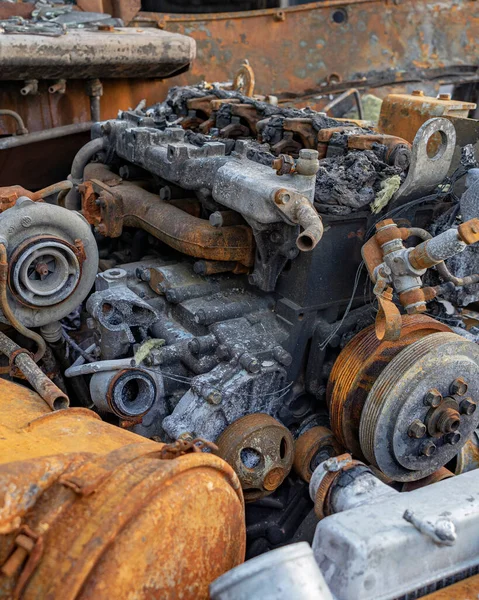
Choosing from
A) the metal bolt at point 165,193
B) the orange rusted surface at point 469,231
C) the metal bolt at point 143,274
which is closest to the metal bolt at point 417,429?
the orange rusted surface at point 469,231

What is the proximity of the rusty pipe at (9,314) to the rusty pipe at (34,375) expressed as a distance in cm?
8

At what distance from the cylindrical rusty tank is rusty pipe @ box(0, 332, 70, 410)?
0.57 metres

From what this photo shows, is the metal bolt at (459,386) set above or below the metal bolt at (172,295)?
below

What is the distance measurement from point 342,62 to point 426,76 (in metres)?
0.99

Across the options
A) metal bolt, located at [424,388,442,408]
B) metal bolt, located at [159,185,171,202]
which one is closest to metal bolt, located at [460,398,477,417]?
metal bolt, located at [424,388,442,408]

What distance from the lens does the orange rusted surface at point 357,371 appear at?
2766 millimetres

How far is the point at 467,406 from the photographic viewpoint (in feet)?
8.91

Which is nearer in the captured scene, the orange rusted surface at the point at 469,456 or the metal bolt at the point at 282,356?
the metal bolt at the point at 282,356

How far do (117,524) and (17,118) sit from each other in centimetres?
371

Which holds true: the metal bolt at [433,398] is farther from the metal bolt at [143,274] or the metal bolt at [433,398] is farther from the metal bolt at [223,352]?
the metal bolt at [143,274]

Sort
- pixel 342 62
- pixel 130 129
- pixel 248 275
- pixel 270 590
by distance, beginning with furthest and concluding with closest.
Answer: pixel 342 62 → pixel 130 129 → pixel 248 275 → pixel 270 590

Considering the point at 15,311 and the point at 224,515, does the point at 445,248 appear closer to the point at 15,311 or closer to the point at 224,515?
the point at 224,515

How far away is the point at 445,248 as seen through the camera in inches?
90.8

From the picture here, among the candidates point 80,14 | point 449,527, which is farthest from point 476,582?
point 80,14
